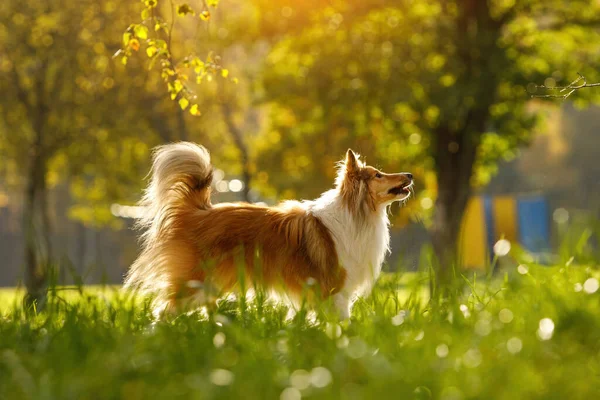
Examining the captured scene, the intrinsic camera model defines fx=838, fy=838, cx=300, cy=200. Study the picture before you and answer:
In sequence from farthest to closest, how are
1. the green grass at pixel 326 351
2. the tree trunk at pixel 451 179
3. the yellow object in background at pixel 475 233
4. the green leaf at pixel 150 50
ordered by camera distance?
the yellow object in background at pixel 475 233
the tree trunk at pixel 451 179
the green leaf at pixel 150 50
the green grass at pixel 326 351

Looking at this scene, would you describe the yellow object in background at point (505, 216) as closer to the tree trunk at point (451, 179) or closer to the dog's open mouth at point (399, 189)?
the tree trunk at point (451, 179)

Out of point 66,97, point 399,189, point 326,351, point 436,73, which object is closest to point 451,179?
point 436,73

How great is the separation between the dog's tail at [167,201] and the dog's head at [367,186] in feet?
4.41

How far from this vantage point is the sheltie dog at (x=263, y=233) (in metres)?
7.62

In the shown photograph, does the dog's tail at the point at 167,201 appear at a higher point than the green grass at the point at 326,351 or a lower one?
higher

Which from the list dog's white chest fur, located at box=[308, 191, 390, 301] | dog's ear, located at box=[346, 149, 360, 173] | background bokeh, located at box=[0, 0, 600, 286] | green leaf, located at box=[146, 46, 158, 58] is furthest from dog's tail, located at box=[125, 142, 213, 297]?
background bokeh, located at box=[0, 0, 600, 286]

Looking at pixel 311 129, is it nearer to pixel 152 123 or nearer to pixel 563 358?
pixel 152 123

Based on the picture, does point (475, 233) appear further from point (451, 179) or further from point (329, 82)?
point (329, 82)

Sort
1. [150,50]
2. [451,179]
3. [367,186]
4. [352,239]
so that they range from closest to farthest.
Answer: [150,50]
[352,239]
[367,186]
[451,179]

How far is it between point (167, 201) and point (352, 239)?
182cm

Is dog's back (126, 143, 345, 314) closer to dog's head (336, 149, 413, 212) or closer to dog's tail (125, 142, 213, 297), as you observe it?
dog's tail (125, 142, 213, 297)

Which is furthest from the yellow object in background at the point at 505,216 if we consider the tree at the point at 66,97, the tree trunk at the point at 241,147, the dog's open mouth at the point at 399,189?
the dog's open mouth at the point at 399,189

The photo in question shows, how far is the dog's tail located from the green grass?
7.38 ft

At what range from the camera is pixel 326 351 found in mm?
4414
